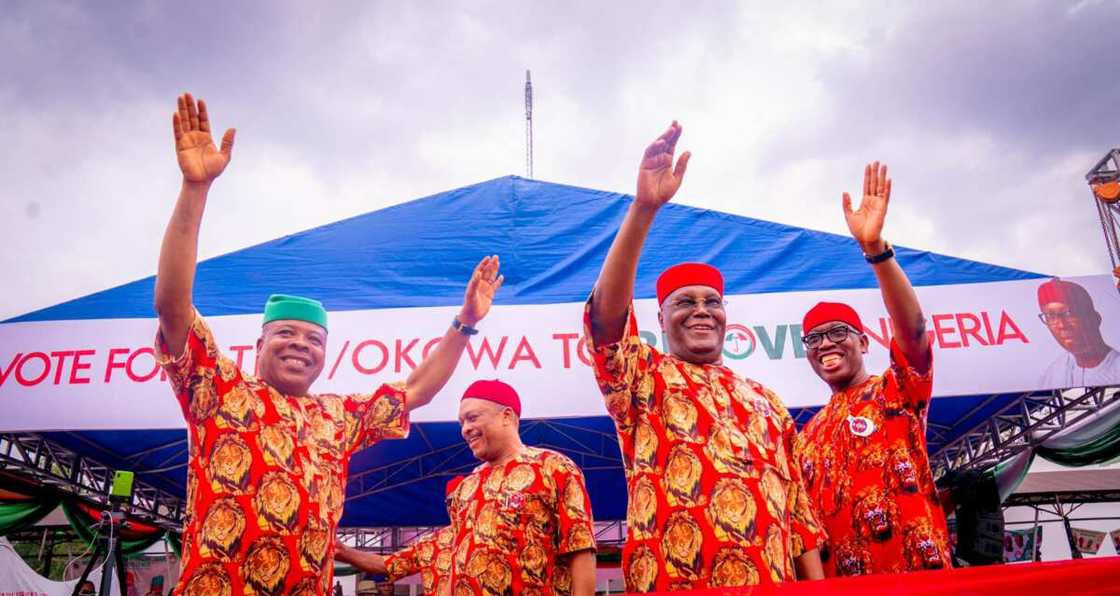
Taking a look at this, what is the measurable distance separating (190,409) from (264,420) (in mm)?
235

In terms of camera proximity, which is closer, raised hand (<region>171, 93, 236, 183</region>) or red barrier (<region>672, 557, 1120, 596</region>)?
red barrier (<region>672, 557, 1120, 596</region>)

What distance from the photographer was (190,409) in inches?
89.7

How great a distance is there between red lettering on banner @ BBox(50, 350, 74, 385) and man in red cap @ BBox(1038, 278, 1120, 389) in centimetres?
607

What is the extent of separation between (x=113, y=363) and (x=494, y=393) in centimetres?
287

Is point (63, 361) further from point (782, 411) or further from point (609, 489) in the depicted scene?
point (609, 489)

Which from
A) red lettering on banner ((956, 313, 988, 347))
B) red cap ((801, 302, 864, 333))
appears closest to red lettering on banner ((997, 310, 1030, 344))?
red lettering on banner ((956, 313, 988, 347))

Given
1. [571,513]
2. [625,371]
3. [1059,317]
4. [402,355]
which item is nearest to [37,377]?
[402,355]

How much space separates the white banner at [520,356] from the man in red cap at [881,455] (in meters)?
1.66

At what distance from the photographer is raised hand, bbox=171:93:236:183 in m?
2.09

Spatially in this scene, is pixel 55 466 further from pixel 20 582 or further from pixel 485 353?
pixel 485 353

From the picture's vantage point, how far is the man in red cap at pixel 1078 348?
13.8 feet

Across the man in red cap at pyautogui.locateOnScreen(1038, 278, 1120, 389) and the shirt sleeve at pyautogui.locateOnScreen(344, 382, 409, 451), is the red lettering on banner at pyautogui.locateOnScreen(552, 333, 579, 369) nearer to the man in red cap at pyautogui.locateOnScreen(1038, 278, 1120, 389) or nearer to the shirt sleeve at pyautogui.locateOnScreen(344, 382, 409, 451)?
the shirt sleeve at pyautogui.locateOnScreen(344, 382, 409, 451)

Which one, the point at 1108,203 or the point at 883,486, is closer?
the point at 883,486

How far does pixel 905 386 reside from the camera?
2510 millimetres
